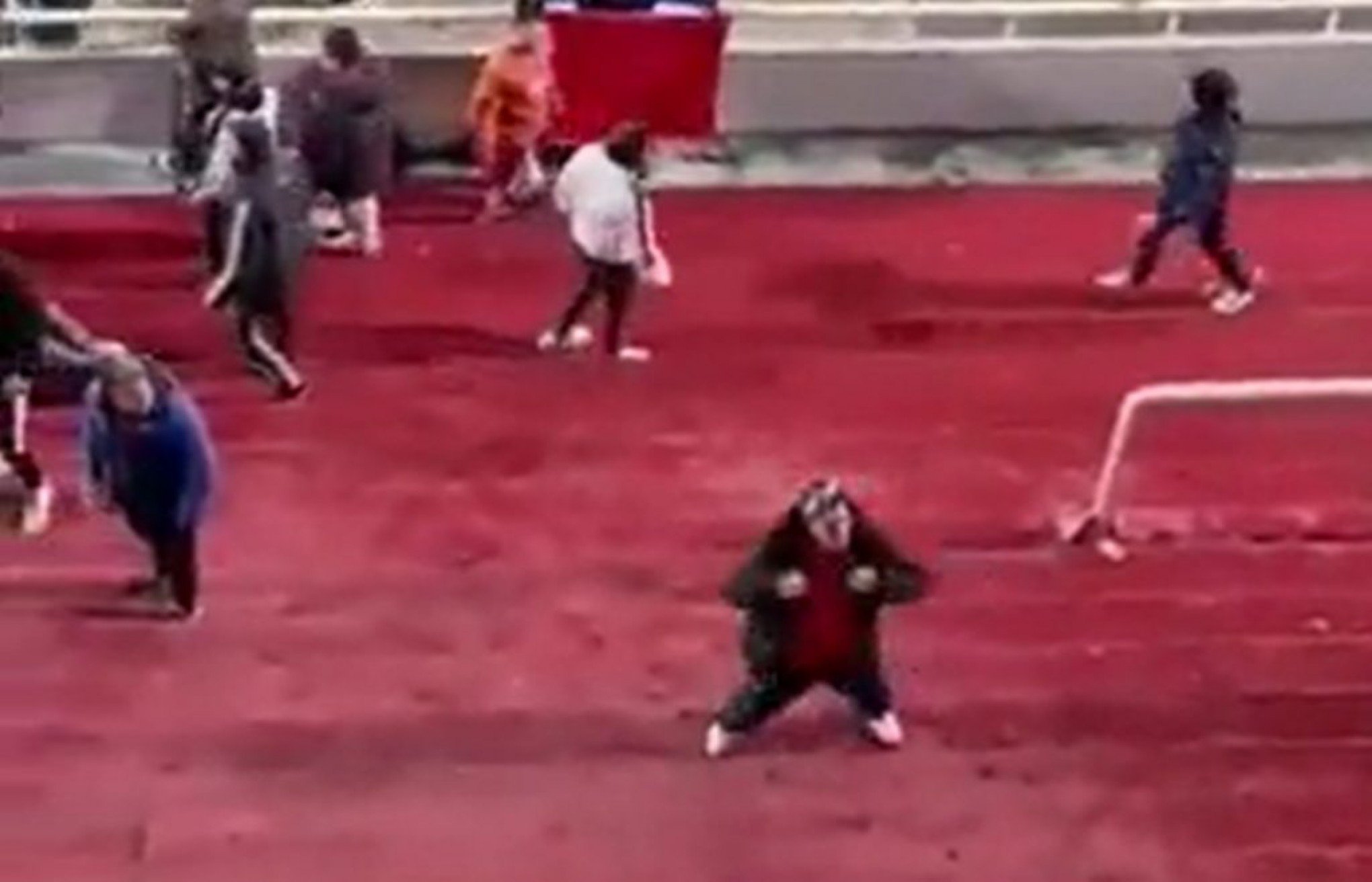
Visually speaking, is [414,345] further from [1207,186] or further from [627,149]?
[1207,186]

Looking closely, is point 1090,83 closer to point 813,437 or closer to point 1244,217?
point 1244,217

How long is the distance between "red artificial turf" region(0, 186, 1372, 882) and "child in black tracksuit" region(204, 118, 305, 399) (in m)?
0.44

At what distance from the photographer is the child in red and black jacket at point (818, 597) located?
42.5 ft

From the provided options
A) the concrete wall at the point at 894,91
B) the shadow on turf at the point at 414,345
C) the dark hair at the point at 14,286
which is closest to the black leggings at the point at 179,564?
the dark hair at the point at 14,286

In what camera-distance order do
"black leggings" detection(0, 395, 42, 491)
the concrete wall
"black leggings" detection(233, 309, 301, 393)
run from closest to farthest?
"black leggings" detection(0, 395, 42, 491)
"black leggings" detection(233, 309, 301, 393)
the concrete wall

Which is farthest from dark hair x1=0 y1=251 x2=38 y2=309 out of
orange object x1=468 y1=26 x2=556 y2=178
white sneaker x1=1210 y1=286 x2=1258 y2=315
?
white sneaker x1=1210 y1=286 x2=1258 y2=315

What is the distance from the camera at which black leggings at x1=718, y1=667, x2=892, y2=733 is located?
13.3 metres

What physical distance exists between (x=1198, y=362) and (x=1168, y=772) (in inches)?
140

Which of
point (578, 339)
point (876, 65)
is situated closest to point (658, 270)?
point (578, 339)

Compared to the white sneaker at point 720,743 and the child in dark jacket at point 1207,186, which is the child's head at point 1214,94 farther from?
the white sneaker at point 720,743

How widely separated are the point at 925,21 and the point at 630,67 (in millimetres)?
1853

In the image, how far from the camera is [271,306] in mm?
15805

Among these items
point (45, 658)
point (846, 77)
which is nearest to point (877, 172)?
point (846, 77)

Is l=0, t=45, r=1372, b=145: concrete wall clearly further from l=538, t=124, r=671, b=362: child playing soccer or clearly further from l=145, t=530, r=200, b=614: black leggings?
l=145, t=530, r=200, b=614: black leggings
